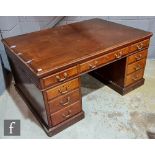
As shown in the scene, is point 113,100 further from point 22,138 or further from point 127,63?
point 22,138

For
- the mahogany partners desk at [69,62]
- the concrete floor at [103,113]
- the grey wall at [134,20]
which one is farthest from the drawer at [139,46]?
the grey wall at [134,20]

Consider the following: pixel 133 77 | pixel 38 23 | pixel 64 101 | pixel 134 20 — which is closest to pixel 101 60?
pixel 64 101

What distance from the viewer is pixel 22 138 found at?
1.53 m

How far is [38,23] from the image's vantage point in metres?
2.26

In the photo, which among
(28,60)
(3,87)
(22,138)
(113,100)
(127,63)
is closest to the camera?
(28,60)

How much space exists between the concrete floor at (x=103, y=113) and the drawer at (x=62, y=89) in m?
0.36

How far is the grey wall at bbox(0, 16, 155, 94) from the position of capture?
6.65ft

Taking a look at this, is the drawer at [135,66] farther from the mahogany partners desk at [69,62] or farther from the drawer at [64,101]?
the drawer at [64,101]

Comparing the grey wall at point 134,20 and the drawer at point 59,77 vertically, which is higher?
the grey wall at point 134,20

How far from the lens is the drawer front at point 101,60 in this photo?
145cm

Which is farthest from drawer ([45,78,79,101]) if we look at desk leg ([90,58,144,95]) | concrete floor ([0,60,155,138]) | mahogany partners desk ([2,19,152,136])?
desk leg ([90,58,144,95])
